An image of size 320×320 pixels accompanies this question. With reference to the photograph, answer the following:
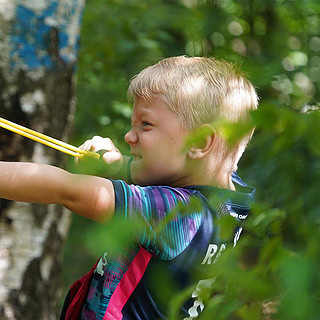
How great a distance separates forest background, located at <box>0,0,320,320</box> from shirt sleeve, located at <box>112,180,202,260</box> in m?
0.10

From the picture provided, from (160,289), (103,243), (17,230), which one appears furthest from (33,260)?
(103,243)

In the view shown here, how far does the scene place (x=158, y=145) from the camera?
5.44 feet

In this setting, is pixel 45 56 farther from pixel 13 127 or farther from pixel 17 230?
pixel 17 230

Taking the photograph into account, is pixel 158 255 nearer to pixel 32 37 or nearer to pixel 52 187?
pixel 52 187

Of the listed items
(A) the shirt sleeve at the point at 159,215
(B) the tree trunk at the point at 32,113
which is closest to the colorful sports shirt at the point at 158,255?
(A) the shirt sleeve at the point at 159,215

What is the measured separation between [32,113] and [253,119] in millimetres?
1234

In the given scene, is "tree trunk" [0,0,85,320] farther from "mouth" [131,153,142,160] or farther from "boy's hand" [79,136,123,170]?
"mouth" [131,153,142,160]

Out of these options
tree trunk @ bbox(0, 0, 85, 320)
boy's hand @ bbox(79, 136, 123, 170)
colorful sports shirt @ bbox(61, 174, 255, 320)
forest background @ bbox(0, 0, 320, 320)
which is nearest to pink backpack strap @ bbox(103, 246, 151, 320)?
colorful sports shirt @ bbox(61, 174, 255, 320)

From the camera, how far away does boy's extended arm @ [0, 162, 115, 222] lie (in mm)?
1380

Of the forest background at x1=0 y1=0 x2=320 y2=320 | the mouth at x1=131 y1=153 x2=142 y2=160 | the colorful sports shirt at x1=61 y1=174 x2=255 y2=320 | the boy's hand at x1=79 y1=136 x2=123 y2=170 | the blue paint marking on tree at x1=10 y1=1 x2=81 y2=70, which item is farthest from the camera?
the blue paint marking on tree at x1=10 y1=1 x2=81 y2=70

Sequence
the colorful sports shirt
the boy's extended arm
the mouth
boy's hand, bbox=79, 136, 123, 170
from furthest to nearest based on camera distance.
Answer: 1. boy's hand, bbox=79, 136, 123, 170
2. the mouth
3. the colorful sports shirt
4. the boy's extended arm

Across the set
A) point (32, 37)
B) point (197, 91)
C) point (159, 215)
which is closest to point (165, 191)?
point (159, 215)

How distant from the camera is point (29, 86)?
1.97 m

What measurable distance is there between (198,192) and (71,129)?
684 mm
